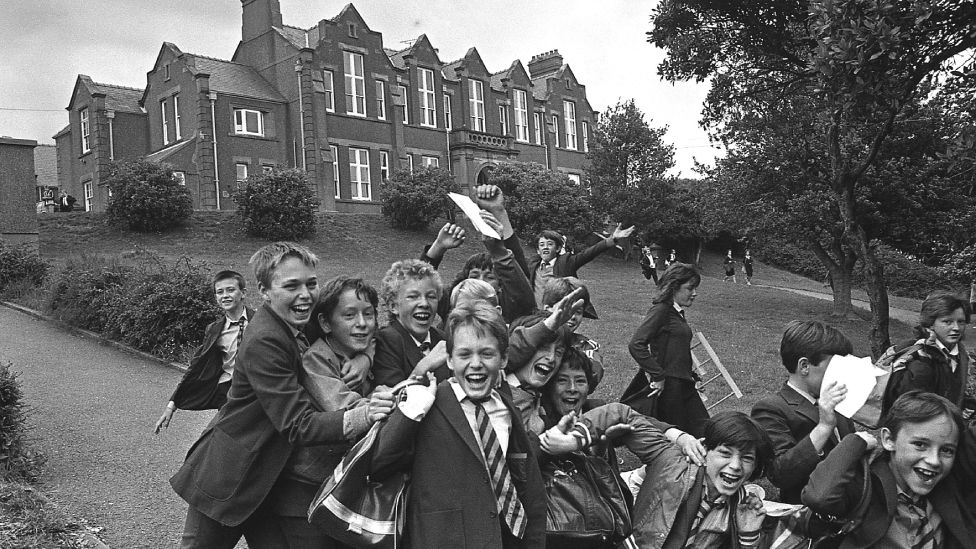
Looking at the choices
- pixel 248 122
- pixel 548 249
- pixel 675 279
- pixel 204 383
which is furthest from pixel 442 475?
pixel 248 122

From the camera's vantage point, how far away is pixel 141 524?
18.7 ft

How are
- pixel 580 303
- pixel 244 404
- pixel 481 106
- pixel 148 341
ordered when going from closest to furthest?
pixel 244 404 < pixel 580 303 < pixel 148 341 < pixel 481 106

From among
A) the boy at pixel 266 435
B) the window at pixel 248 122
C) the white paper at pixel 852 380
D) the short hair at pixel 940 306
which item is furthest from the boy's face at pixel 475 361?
the window at pixel 248 122

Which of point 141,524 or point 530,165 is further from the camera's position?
point 530,165

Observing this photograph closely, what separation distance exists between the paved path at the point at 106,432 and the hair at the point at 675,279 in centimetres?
390

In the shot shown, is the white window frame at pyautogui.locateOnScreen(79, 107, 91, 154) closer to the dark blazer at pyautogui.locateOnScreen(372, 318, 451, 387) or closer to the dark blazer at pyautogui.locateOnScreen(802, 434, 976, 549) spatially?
the dark blazer at pyautogui.locateOnScreen(372, 318, 451, 387)

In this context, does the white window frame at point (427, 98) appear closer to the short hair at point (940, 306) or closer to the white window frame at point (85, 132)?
the white window frame at point (85, 132)

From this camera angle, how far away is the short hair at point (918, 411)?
3227mm

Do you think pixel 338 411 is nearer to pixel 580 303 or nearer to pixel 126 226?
pixel 580 303

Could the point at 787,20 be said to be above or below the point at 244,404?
above

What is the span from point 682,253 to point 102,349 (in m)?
34.4

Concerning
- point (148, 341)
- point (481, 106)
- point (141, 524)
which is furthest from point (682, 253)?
point (141, 524)

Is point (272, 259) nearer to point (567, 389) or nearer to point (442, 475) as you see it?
point (442, 475)

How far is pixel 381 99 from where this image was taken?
40.2m
